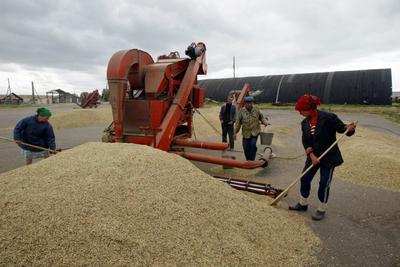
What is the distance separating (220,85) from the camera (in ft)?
91.7

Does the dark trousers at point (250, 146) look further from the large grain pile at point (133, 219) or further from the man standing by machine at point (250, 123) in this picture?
the large grain pile at point (133, 219)

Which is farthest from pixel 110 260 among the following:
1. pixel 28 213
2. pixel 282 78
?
pixel 282 78

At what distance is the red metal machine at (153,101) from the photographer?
463 cm

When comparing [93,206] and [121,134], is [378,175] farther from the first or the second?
[93,206]

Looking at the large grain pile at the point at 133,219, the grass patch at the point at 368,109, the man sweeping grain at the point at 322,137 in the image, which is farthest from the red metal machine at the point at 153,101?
the grass patch at the point at 368,109

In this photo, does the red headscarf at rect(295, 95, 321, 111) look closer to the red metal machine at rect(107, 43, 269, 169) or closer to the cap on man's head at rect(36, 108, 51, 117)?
the red metal machine at rect(107, 43, 269, 169)

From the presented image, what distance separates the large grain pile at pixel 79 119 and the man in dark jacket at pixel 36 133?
8.99 metres

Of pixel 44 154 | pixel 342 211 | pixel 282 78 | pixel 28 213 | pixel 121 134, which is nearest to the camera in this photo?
pixel 28 213

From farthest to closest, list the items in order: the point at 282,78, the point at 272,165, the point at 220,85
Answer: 1. the point at 220,85
2. the point at 282,78
3. the point at 272,165

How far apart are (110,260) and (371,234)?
2.57 metres

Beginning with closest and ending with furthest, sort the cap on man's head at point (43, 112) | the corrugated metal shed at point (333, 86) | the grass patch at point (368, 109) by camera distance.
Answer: the cap on man's head at point (43, 112) → the grass patch at point (368, 109) → the corrugated metal shed at point (333, 86)

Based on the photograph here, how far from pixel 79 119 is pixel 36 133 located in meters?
10.1

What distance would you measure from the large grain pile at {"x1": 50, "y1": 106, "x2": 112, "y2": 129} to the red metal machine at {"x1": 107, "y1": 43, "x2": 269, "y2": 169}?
8940 millimetres

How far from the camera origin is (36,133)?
14.3 ft
